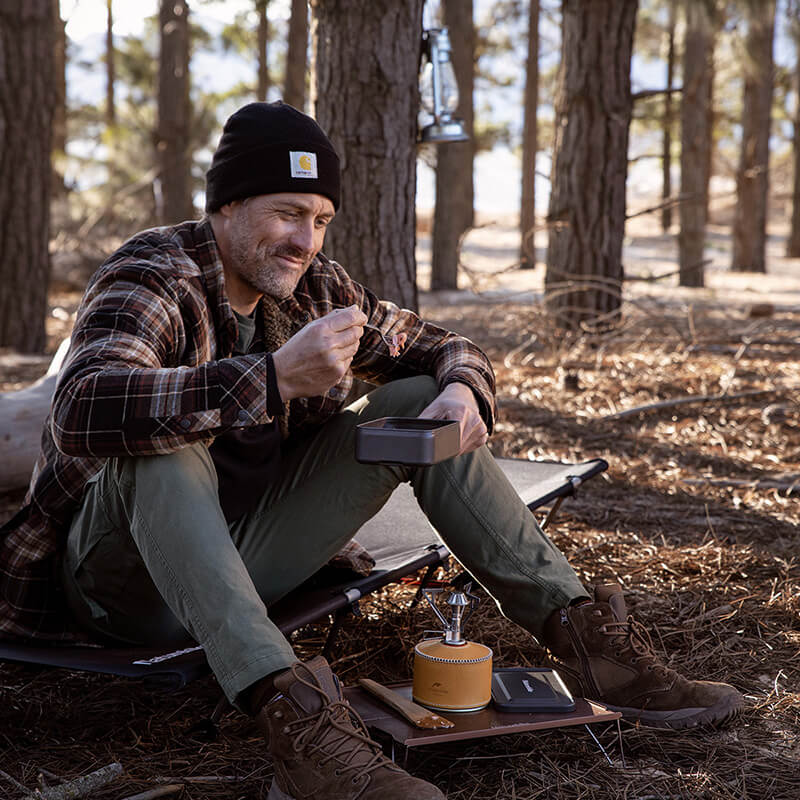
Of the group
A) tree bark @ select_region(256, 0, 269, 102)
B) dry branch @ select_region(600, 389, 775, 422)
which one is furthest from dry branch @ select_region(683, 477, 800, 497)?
tree bark @ select_region(256, 0, 269, 102)

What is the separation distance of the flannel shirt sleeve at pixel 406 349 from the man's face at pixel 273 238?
0.23 meters

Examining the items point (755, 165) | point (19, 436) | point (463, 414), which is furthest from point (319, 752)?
point (755, 165)

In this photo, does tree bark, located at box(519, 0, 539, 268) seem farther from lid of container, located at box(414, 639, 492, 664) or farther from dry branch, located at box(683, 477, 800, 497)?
lid of container, located at box(414, 639, 492, 664)

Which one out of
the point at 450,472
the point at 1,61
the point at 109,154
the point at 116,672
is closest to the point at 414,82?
the point at 450,472

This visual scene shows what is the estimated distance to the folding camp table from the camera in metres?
1.77

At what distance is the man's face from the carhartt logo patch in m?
0.05

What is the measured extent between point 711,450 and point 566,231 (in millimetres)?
2637

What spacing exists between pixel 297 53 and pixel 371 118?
8899 mm

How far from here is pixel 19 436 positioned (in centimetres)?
351

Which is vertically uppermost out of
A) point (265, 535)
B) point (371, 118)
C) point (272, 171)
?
point (371, 118)

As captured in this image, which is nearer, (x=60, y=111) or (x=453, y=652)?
(x=453, y=652)

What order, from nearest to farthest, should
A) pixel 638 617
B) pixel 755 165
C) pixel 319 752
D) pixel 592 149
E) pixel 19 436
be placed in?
pixel 319 752
pixel 638 617
pixel 19 436
pixel 592 149
pixel 755 165

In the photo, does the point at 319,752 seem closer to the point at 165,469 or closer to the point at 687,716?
the point at 165,469

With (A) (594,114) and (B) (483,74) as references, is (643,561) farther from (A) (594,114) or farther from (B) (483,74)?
(B) (483,74)
